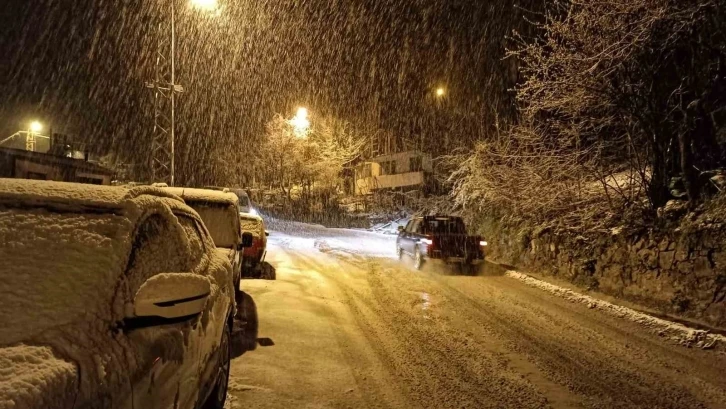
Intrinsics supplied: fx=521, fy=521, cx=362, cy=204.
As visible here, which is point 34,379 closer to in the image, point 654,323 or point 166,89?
point 654,323

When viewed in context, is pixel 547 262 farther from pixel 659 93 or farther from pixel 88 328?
pixel 88 328

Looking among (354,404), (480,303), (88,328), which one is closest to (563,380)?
(354,404)

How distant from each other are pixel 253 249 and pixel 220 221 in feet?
12.6

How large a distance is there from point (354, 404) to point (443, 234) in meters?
9.92

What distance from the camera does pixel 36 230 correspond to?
9.09 feet

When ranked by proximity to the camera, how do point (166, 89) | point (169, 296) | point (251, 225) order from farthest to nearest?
point (166, 89), point (251, 225), point (169, 296)

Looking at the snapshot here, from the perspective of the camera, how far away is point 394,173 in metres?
49.4

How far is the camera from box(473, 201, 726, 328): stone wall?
8.94 m

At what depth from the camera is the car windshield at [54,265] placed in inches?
91.7

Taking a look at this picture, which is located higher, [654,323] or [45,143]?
[45,143]

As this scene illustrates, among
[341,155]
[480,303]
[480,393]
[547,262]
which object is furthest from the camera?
[341,155]

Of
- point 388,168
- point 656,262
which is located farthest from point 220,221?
point 388,168

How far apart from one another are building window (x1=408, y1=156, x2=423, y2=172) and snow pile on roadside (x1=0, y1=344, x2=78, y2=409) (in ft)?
143

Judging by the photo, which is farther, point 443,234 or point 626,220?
point 443,234
